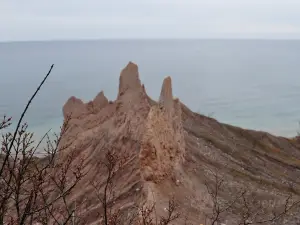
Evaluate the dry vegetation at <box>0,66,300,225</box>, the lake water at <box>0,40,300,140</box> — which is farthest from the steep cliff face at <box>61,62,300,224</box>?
the lake water at <box>0,40,300,140</box>

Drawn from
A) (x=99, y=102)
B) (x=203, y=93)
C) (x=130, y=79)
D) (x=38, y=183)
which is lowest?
(x=203, y=93)

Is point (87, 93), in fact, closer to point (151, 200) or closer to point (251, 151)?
point (251, 151)

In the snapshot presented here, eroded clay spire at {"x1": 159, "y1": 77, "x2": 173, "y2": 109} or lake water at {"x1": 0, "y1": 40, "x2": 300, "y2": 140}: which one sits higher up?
eroded clay spire at {"x1": 159, "y1": 77, "x2": 173, "y2": 109}

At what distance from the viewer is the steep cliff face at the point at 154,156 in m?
21.7

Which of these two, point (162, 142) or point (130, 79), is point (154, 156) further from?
point (130, 79)

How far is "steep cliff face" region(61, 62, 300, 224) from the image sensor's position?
21719mm

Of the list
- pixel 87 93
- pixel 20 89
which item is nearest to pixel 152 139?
pixel 87 93

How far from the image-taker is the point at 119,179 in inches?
890

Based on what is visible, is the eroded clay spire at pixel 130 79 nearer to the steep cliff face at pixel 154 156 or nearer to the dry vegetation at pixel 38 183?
the steep cliff face at pixel 154 156

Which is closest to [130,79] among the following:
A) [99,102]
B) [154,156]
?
[99,102]

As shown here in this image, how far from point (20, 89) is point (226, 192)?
249 ft

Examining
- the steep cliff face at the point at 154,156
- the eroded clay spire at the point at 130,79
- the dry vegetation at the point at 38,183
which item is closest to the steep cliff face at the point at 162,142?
the steep cliff face at the point at 154,156

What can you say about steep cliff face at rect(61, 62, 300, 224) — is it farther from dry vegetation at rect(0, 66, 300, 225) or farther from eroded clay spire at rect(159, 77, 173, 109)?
dry vegetation at rect(0, 66, 300, 225)

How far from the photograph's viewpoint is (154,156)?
2283 cm
